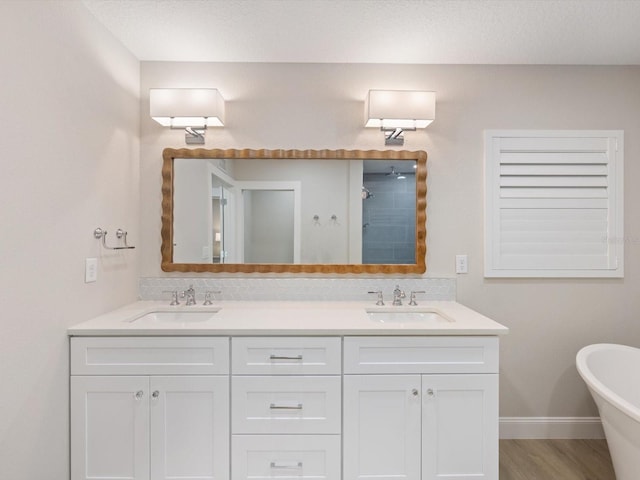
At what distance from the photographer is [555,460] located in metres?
2.25

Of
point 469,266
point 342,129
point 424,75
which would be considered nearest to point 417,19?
point 424,75

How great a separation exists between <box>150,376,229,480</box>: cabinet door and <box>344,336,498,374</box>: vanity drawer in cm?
67

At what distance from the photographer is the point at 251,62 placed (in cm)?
247

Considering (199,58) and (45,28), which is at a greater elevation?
(199,58)

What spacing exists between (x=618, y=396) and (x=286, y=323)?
5.08 ft

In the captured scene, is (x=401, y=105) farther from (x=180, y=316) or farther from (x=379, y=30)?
(x=180, y=316)

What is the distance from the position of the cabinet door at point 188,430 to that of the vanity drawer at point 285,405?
0.26 feet

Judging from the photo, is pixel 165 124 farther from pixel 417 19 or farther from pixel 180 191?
pixel 417 19

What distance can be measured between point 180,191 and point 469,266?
74.0 inches

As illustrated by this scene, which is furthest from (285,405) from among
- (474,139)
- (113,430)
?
(474,139)

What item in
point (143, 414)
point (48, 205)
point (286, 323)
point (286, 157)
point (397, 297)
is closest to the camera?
point (48, 205)

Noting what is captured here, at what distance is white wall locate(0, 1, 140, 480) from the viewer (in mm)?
1444

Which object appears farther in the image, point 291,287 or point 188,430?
point 291,287

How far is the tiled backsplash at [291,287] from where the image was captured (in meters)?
2.47
